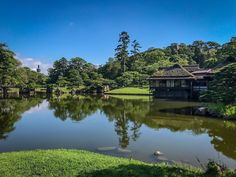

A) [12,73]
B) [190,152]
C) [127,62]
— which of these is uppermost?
[127,62]

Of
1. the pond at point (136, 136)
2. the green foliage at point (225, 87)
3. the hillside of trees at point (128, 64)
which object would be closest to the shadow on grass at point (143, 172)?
the pond at point (136, 136)

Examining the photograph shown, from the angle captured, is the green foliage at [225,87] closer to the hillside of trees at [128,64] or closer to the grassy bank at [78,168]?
the grassy bank at [78,168]

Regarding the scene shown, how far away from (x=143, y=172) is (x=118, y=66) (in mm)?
64576

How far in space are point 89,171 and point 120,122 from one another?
13.0m

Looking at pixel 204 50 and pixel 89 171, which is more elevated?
pixel 204 50

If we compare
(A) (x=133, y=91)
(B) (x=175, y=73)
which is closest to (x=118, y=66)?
(A) (x=133, y=91)

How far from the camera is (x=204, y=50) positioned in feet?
286

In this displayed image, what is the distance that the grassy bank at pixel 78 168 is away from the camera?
27.1 feet

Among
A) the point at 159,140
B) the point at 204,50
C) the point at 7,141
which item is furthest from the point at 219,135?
the point at 204,50

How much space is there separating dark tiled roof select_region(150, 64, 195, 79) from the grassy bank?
1363 inches

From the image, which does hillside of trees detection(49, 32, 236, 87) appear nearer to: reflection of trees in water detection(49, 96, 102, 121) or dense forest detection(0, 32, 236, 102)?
dense forest detection(0, 32, 236, 102)

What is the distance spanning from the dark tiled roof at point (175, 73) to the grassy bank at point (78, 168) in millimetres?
34619

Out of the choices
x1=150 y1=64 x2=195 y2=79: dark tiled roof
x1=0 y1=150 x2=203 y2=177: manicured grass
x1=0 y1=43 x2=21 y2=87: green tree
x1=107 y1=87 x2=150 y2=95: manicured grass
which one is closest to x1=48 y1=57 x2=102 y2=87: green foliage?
x1=107 y1=87 x2=150 y2=95: manicured grass

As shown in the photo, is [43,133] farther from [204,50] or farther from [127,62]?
[204,50]
